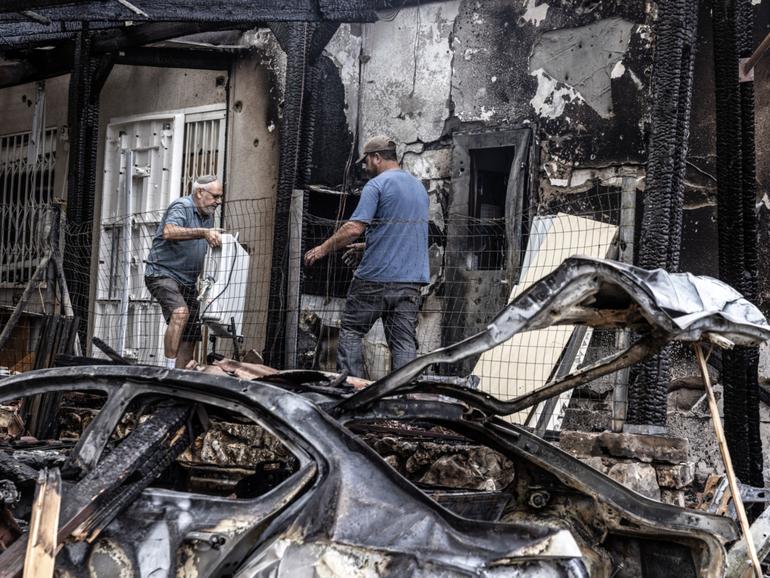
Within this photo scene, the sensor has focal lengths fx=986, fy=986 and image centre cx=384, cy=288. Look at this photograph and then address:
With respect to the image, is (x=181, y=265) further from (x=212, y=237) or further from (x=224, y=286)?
(x=212, y=237)

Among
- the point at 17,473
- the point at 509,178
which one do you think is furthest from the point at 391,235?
the point at 17,473

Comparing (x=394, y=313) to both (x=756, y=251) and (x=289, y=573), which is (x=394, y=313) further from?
(x=289, y=573)

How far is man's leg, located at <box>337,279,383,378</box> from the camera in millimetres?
7406

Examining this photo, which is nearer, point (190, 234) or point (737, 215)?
point (737, 215)

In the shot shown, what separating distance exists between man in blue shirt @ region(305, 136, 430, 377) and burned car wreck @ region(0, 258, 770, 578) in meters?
3.17

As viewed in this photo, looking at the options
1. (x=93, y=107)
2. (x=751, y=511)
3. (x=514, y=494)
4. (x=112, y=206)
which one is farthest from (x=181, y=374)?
(x=112, y=206)

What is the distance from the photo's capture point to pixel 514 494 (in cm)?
427

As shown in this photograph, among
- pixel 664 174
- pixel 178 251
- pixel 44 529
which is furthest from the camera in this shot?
pixel 178 251

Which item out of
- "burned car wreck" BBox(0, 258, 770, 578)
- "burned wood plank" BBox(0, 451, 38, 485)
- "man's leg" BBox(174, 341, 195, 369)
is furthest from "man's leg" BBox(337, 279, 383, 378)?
"burned wood plank" BBox(0, 451, 38, 485)

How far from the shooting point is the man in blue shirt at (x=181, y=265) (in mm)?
8234

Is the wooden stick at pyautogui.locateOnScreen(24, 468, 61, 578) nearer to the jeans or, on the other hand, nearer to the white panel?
the jeans

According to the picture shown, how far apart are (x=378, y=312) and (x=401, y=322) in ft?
0.65

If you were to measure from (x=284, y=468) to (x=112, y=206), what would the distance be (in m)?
8.21

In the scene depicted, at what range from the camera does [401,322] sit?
738 cm
